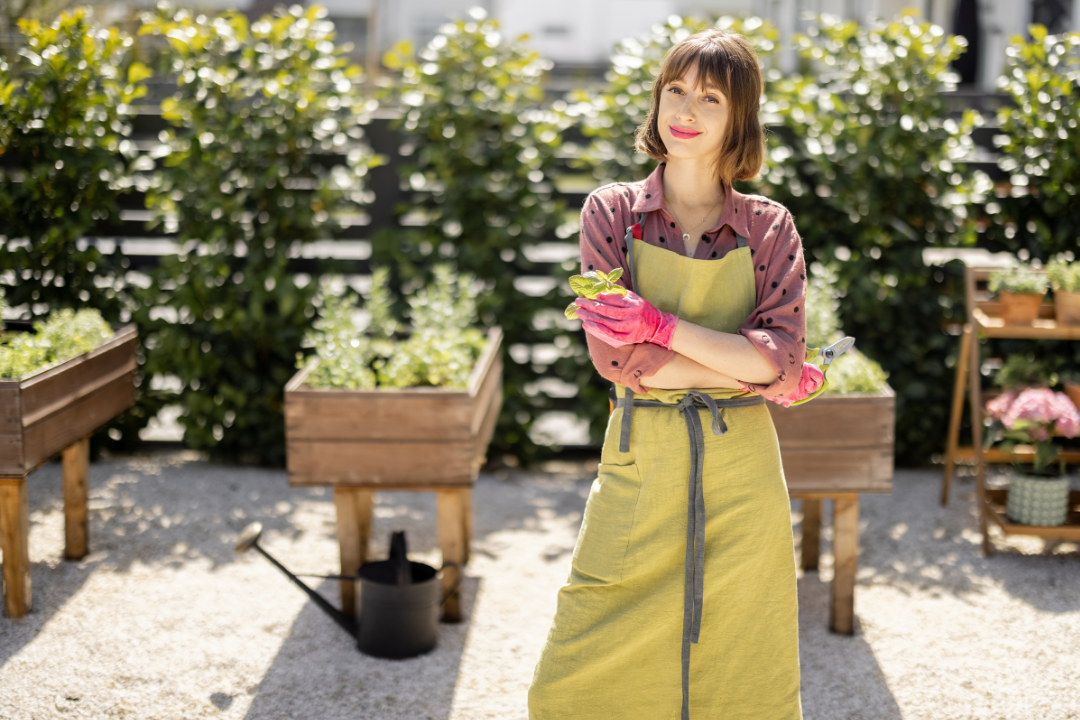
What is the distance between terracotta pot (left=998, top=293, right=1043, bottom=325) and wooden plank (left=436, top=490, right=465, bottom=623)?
7.13ft

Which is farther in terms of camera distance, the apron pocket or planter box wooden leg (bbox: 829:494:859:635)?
planter box wooden leg (bbox: 829:494:859:635)

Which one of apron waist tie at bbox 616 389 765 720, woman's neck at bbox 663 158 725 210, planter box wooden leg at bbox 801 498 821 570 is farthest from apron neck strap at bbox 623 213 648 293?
planter box wooden leg at bbox 801 498 821 570

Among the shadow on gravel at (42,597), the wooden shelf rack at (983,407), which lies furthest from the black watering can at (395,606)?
the wooden shelf rack at (983,407)

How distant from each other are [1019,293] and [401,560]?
245 centimetres

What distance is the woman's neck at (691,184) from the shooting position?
1999 millimetres

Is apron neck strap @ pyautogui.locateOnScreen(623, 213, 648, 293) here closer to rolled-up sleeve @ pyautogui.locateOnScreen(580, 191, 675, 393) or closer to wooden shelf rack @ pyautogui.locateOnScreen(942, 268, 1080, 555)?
rolled-up sleeve @ pyautogui.locateOnScreen(580, 191, 675, 393)

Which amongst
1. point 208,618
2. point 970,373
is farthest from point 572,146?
point 208,618

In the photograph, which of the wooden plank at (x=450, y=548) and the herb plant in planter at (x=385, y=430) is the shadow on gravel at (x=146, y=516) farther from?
the wooden plank at (x=450, y=548)

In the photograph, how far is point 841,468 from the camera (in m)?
3.00

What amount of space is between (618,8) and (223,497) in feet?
54.5

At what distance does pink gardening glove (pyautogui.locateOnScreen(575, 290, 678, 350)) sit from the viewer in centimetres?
180

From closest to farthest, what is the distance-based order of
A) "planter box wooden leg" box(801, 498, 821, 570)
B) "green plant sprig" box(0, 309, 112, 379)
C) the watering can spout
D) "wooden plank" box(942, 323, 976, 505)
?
the watering can spout → "green plant sprig" box(0, 309, 112, 379) → "planter box wooden leg" box(801, 498, 821, 570) → "wooden plank" box(942, 323, 976, 505)

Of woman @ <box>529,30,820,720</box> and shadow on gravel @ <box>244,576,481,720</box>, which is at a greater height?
woman @ <box>529,30,820,720</box>

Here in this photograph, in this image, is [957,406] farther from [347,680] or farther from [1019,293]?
[347,680]
